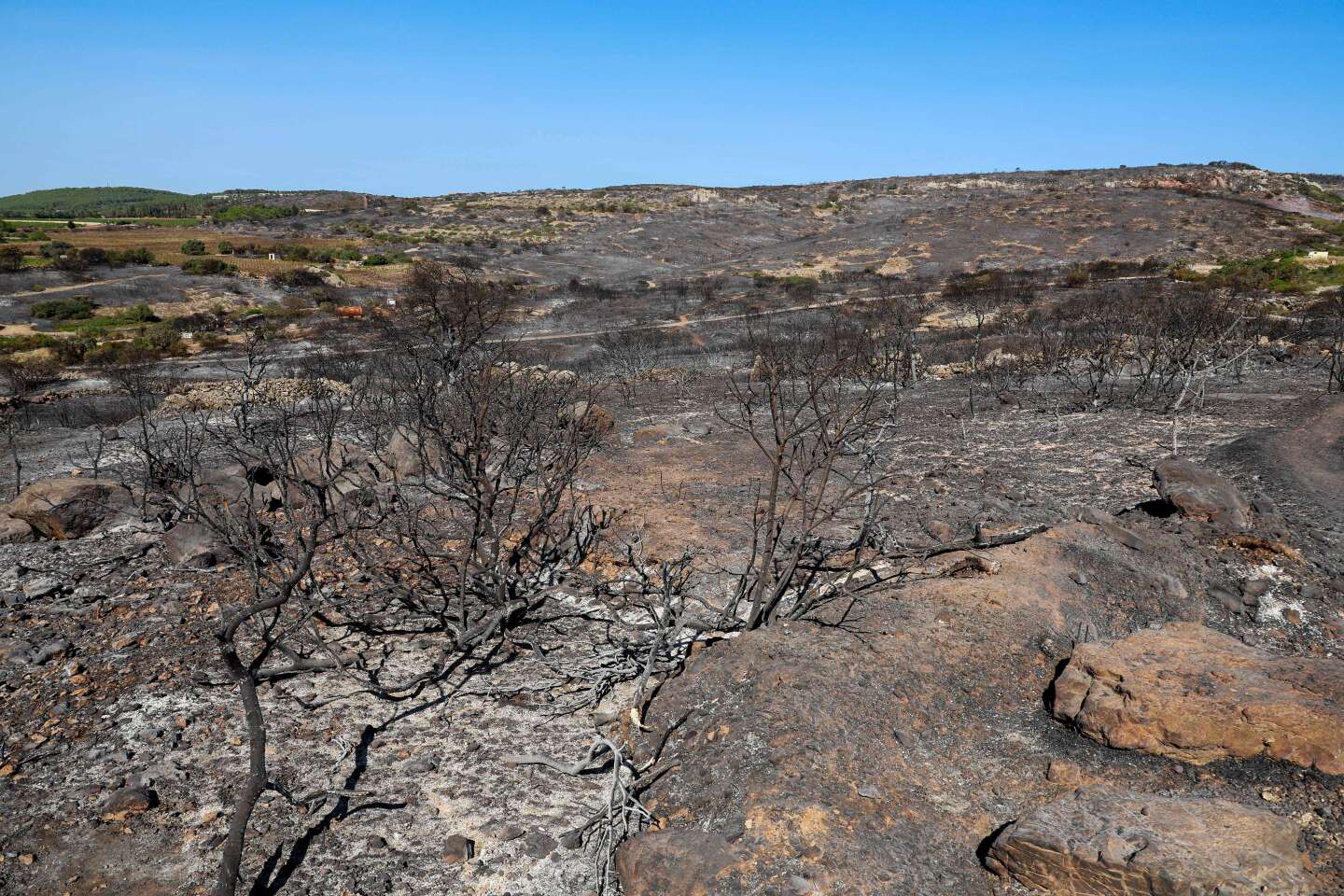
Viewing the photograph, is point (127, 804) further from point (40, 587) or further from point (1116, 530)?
point (1116, 530)

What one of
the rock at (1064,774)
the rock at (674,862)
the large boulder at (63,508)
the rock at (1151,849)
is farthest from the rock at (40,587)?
the rock at (1064,774)

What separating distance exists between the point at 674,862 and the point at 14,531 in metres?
9.48

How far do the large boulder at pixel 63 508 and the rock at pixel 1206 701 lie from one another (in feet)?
35.0

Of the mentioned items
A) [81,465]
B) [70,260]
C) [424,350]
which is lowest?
[81,465]

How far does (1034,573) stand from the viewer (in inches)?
280

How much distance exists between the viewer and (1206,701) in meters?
4.74

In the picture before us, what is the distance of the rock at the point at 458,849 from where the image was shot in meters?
4.41

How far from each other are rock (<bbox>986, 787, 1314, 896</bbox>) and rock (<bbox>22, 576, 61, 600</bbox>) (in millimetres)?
8752

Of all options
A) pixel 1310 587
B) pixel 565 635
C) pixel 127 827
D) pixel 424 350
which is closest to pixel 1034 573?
pixel 1310 587

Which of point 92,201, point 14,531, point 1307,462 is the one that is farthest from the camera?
point 92,201

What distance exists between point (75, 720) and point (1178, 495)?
1051 centimetres

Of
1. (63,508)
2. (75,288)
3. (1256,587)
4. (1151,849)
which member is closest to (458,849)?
(1151,849)

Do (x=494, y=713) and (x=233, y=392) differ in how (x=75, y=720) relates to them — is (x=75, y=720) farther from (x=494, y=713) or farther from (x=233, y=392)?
(x=233, y=392)

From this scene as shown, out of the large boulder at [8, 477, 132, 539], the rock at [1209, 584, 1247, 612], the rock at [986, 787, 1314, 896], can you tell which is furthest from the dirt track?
the large boulder at [8, 477, 132, 539]
